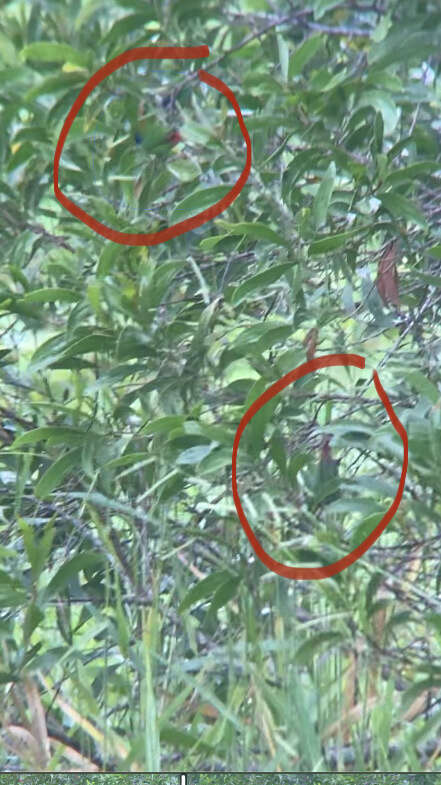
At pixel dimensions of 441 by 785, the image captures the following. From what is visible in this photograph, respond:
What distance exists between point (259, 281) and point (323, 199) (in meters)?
0.15

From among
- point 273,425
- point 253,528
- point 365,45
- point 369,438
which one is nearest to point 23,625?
point 253,528

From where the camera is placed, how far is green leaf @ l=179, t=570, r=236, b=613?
1635 millimetres

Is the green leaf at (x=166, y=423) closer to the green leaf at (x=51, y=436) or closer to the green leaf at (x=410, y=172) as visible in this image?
the green leaf at (x=51, y=436)

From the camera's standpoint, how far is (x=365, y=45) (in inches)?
64.9

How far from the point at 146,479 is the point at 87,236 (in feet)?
1.25

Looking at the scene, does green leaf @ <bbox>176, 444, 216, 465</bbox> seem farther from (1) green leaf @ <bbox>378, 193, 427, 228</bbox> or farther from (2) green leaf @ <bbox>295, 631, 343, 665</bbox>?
(1) green leaf @ <bbox>378, 193, 427, 228</bbox>

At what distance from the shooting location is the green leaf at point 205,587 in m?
1.63

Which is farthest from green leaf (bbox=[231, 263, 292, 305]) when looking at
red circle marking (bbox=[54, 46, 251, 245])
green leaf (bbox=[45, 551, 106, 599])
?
green leaf (bbox=[45, 551, 106, 599])

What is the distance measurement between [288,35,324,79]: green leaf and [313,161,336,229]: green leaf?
0.16m

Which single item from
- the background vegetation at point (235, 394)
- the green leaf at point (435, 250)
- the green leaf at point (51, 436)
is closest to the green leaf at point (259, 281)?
the background vegetation at point (235, 394)

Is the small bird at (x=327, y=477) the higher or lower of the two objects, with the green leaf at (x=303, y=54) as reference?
lower

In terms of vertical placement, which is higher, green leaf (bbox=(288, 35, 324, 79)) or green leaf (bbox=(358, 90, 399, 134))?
green leaf (bbox=(288, 35, 324, 79))

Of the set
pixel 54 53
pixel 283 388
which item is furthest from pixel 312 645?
pixel 54 53

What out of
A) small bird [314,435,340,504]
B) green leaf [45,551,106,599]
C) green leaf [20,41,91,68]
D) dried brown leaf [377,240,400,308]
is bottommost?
green leaf [45,551,106,599]
